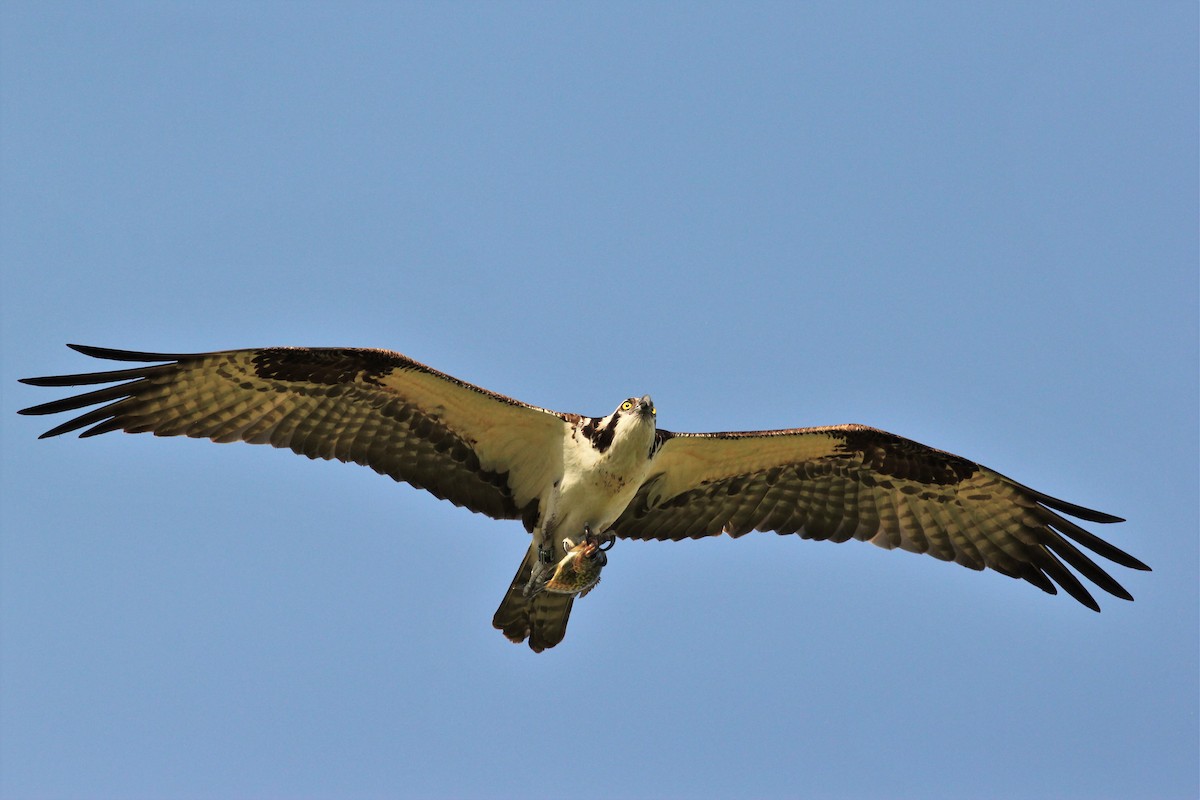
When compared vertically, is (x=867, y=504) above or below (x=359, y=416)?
above

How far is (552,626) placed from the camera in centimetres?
1323

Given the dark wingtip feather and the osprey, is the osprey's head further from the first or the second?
the dark wingtip feather

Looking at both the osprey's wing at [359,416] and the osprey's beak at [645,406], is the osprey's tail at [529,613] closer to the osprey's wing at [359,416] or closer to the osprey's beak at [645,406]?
the osprey's wing at [359,416]

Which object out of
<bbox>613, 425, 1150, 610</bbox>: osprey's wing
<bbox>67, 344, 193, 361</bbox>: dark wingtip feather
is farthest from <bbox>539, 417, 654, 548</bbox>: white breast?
<bbox>67, 344, 193, 361</bbox>: dark wingtip feather

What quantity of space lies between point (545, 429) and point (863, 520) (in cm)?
358

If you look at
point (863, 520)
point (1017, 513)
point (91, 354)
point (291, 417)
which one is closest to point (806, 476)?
point (863, 520)

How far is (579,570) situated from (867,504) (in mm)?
3451

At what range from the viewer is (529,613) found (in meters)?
13.2

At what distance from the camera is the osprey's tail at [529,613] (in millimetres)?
13148

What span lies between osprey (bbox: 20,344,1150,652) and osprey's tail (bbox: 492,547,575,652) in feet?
0.04

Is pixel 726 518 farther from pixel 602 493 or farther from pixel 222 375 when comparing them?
pixel 222 375

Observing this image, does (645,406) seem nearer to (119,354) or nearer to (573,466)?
(573,466)

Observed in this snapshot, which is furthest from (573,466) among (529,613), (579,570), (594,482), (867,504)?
(867,504)

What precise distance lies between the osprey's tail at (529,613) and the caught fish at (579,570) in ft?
1.13
